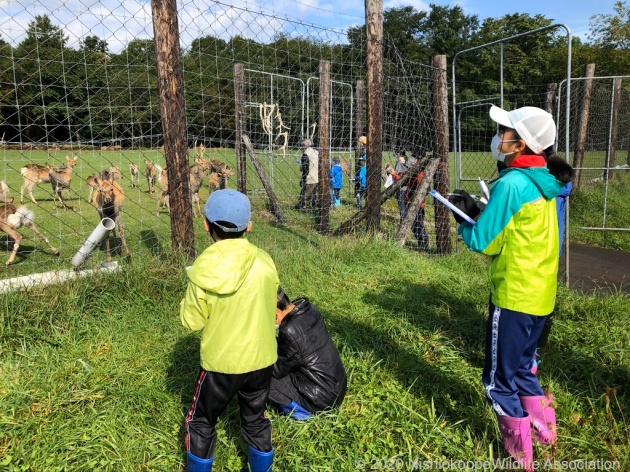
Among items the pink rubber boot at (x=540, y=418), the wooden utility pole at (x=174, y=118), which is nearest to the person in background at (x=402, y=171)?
the wooden utility pole at (x=174, y=118)

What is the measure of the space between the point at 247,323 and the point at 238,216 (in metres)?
0.52

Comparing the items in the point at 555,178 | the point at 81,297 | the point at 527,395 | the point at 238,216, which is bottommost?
the point at 527,395

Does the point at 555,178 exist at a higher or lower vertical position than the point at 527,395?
higher

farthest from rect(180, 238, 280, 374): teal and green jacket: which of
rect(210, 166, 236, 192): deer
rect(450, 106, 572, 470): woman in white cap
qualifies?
rect(210, 166, 236, 192): deer

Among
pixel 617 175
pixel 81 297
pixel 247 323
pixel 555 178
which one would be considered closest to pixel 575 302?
pixel 555 178

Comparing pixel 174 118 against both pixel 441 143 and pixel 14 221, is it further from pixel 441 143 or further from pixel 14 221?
pixel 14 221

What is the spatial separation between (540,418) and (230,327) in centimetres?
181

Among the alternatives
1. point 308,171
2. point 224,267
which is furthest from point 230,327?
point 308,171

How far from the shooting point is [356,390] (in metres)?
3.12

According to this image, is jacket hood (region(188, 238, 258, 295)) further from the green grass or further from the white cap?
the white cap

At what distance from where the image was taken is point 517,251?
91.7 inches

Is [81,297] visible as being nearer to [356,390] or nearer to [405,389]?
[356,390]

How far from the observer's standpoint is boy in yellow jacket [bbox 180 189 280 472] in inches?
85.9

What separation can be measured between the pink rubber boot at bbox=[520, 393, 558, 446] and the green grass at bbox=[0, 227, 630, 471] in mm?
108
